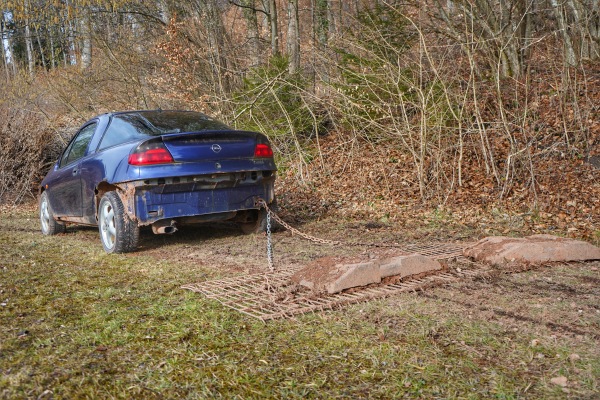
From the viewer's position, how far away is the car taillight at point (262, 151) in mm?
7422

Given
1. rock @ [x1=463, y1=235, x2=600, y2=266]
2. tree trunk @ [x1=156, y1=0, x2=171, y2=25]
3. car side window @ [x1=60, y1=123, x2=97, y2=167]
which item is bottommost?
rock @ [x1=463, y1=235, x2=600, y2=266]

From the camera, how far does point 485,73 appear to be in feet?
43.2

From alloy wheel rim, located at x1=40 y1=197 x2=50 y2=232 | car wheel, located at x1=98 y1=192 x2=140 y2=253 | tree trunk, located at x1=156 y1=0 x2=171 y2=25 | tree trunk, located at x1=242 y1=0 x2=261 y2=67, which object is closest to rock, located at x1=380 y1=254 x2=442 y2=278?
car wheel, located at x1=98 y1=192 x2=140 y2=253

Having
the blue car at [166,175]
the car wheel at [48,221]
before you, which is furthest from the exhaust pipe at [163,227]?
the car wheel at [48,221]

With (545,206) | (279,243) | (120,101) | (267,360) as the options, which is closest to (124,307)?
(267,360)

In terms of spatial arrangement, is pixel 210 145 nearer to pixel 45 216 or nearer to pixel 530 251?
pixel 530 251

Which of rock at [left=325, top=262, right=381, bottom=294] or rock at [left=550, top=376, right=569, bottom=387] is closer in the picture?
rock at [left=550, top=376, right=569, bottom=387]

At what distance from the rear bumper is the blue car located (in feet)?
0.04

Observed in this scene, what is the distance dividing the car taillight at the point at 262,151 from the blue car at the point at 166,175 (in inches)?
0.5

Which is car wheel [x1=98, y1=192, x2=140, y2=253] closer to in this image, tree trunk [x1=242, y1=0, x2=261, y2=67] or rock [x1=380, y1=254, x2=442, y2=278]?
rock [x1=380, y1=254, x2=442, y2=278]

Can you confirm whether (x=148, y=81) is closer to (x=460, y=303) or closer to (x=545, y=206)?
(x=545, y=206)

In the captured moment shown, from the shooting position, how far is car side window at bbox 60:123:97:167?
27.3 ft

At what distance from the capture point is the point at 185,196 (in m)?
6.90

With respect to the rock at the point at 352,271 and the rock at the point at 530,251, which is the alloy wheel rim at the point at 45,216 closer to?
the rock at the point at 352,271
